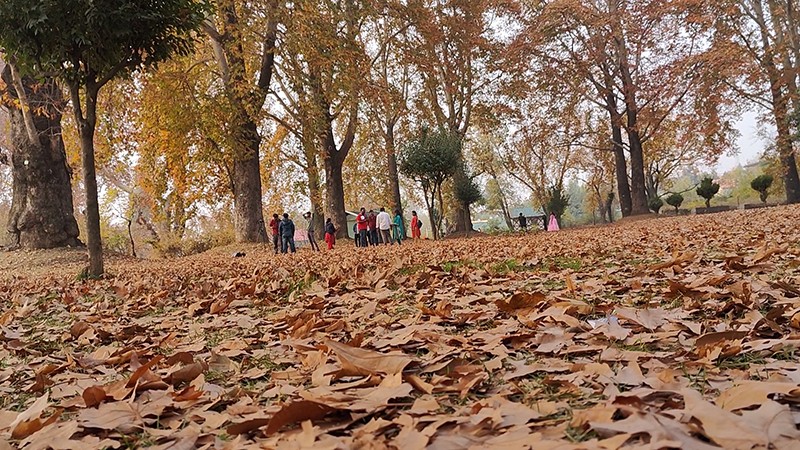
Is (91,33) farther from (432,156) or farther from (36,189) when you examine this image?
(432,156)

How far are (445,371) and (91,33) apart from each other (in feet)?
23.3

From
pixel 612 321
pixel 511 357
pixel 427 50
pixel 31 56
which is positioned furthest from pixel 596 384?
pixel 427 50

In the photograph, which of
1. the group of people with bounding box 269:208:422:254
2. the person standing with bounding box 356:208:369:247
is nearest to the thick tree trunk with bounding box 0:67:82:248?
the group of people with bounding box 269:208:422:254

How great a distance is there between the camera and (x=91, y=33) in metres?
6.93

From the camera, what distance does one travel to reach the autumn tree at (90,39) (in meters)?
6.69

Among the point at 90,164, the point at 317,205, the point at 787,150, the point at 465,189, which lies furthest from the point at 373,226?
the point at 787,150

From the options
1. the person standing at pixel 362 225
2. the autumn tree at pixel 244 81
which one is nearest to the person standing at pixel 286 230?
the autumn tree at pixel 244 81

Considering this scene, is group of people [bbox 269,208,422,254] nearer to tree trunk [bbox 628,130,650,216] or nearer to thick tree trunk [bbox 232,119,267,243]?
thick tree trunk [bbox 232,119,267,243]

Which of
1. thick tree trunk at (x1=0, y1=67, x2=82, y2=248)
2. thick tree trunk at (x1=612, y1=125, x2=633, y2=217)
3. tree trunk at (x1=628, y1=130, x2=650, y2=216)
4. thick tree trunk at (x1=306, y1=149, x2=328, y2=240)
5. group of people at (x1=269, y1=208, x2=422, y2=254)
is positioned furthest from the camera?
thick tree trunk at (x1=612, y1=125, x2=633, y2=217)

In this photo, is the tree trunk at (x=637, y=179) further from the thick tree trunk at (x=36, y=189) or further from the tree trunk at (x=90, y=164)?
the tree trunk at (x=90, y=164)

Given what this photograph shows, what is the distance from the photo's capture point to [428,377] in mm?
1754

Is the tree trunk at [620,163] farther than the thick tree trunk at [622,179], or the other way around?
the thick tree trunk at [622,179]

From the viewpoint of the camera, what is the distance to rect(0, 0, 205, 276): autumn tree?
6.69m

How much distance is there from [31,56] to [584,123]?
33351 mm
